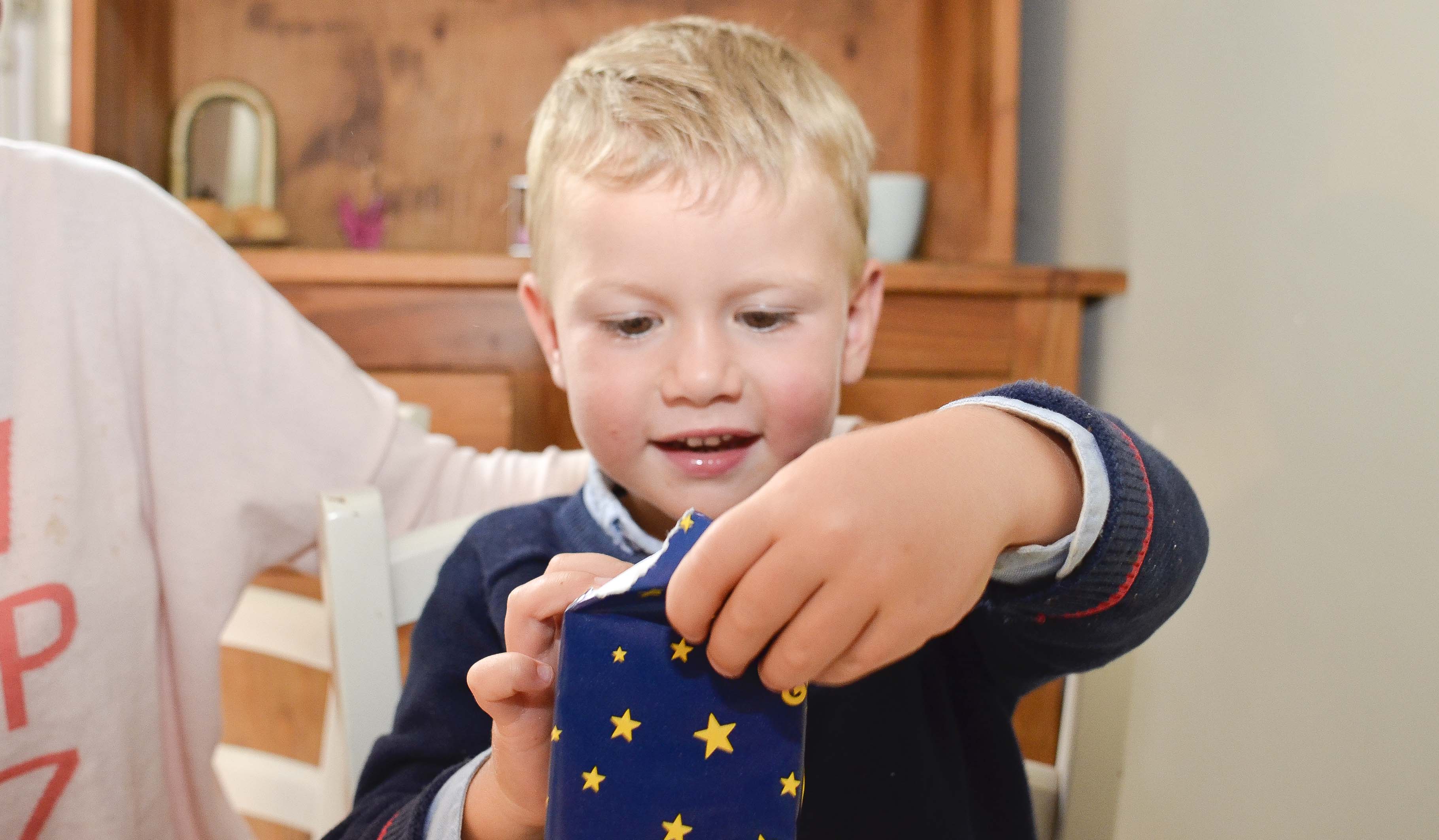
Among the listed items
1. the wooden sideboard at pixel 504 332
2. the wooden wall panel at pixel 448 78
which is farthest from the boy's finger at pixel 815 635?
the wooden wall panel at pixel 448 78

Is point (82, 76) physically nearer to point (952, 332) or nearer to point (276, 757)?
point (276, 757)

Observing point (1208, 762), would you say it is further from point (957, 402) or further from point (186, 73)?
point (186, 73)

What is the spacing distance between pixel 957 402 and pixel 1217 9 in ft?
1.13

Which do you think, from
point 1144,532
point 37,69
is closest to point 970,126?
point 1144,532

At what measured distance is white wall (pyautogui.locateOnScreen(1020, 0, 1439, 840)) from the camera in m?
0.28

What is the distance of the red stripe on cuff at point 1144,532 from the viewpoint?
299 mm

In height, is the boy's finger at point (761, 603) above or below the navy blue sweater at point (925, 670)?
above

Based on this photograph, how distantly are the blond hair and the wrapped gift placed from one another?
21 cm

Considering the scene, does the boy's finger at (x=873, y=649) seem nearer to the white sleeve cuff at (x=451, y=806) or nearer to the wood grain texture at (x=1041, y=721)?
the white sleeve cuff at (x=451, y=806)

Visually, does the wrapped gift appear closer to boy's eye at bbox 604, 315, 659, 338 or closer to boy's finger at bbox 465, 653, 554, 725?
boy's finger at bbox 465, 653, 554, 725

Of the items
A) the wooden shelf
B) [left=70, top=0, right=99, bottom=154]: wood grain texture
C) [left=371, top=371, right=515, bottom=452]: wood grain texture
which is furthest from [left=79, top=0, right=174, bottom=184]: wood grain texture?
[left=371, top=371, right=515, bottom=452]: wood grain texture

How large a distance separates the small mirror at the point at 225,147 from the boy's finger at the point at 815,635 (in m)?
1.11

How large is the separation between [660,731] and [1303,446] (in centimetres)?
27

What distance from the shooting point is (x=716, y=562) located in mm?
207
